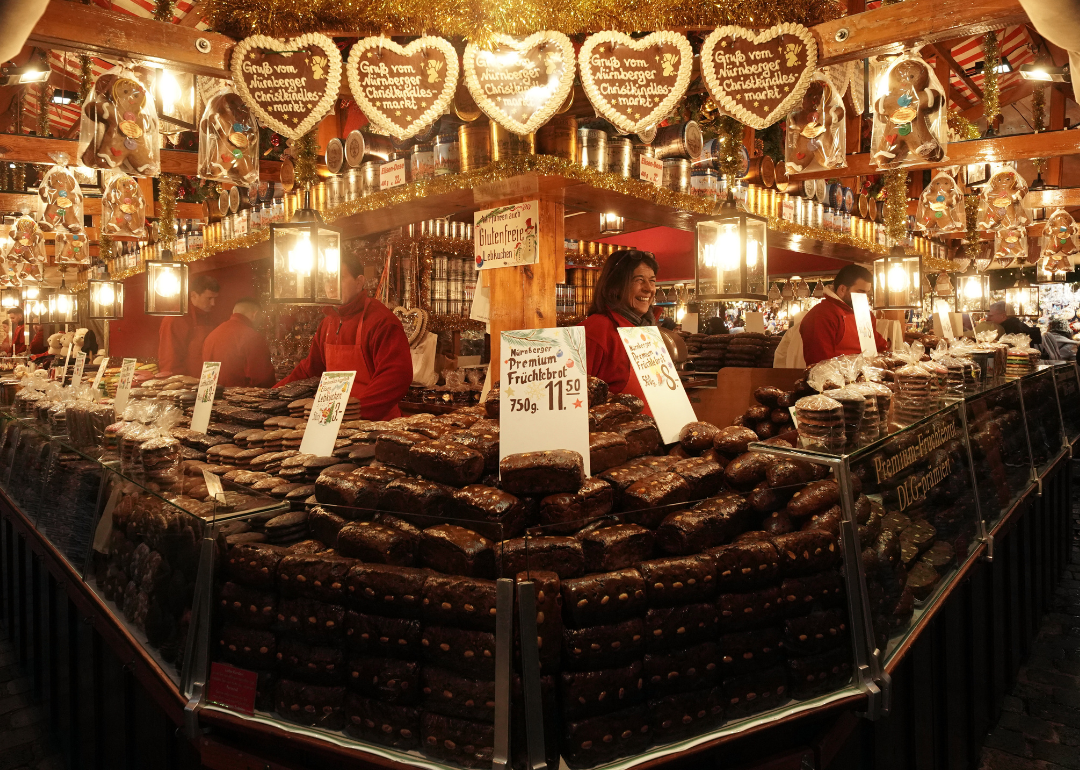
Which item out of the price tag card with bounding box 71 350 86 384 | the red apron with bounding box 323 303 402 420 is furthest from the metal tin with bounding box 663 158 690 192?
the price tag card with bounding box 71 350 86 384

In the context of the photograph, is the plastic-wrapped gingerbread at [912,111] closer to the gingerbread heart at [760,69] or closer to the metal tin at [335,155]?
the gingerbread heart at [760,69]

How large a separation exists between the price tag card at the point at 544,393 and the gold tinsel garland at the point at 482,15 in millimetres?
1675

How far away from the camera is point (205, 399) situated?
11.4ft

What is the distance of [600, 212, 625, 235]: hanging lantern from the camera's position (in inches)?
223

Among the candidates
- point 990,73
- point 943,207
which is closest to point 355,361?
point 943,207

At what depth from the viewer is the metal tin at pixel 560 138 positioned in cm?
347

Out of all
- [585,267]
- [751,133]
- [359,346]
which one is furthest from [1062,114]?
[359,346]

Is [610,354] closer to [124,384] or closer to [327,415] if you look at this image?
[327,415]

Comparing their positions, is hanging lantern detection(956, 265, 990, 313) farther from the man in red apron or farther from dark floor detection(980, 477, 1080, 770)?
the man in red apron

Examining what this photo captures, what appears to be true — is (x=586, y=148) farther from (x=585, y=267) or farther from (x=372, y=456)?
(x=585, y=267)

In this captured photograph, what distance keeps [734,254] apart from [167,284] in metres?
4.85

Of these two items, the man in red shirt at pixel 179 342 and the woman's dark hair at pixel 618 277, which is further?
the man in red shirt at pixel 179 342

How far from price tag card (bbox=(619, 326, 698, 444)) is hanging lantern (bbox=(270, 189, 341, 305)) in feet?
5.77

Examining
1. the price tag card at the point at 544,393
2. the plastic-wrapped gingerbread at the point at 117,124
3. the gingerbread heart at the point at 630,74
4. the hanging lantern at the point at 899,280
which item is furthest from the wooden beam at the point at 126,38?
the hanging lantern at the point at 899,280
